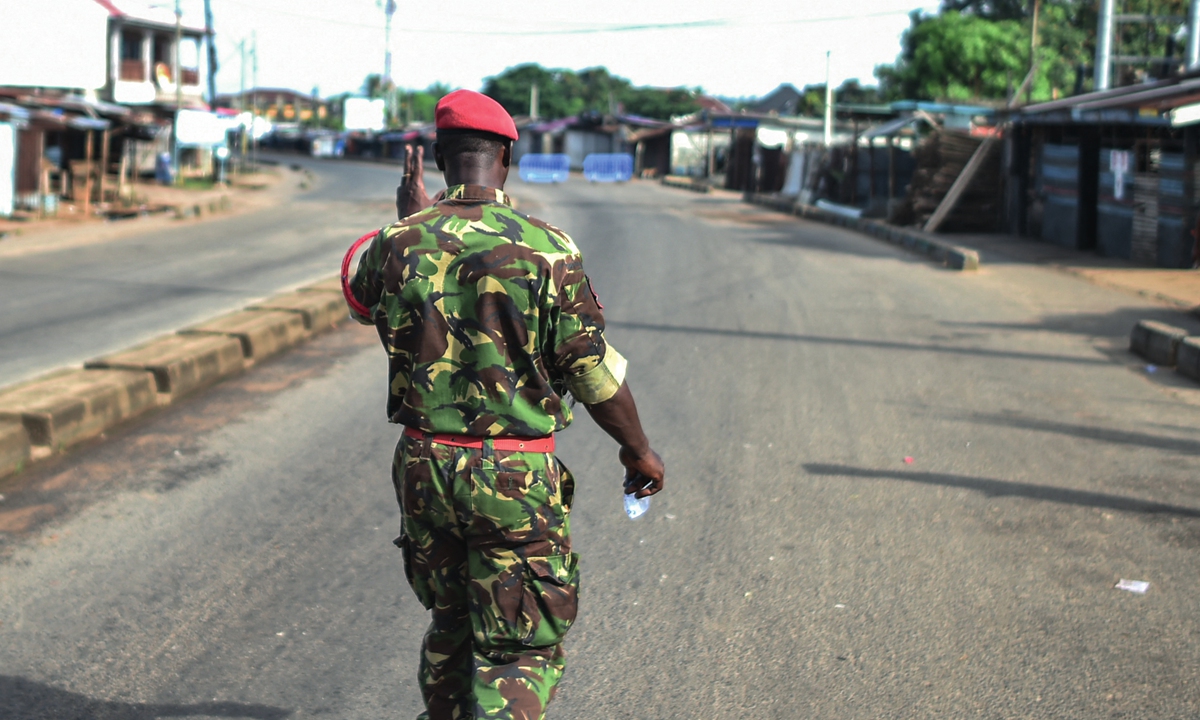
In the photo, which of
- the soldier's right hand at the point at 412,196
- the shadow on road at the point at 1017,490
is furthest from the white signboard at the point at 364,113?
the soldier's right hand at the point at 412,196

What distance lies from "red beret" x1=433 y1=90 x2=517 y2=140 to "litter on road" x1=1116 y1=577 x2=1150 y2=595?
10.9 feet

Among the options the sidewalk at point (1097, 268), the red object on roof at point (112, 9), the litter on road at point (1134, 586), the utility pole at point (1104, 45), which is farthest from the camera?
the red object on roof at point (112, 9)

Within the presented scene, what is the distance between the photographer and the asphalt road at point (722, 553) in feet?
12.1

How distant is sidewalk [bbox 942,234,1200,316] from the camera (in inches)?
546

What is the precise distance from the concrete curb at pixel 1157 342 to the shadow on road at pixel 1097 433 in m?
2.58

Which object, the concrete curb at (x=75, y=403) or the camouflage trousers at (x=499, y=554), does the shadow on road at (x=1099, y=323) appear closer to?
the concrete curb at (x=75, y=403)

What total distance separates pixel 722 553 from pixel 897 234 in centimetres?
1732

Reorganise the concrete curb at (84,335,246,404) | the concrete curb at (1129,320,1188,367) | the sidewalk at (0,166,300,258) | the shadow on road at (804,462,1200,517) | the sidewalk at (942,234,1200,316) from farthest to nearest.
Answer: the sidewalk at (0,166,300,258) → the sidewalk at (942,234,1200,316) → the concrete curb at (1129,320,1188,367) → the concrete curb at (84,335,246,404) → the shadow on road at (804,462,1200,517)

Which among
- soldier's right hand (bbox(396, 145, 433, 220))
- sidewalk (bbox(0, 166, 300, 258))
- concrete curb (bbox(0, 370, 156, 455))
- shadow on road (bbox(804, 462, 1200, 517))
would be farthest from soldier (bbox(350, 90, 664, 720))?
sidewalk (bbox(0, 166, 300, 258))

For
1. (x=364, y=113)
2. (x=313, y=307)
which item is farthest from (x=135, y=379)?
(x=364, y=113)

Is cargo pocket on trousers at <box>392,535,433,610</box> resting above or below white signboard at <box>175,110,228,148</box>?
below

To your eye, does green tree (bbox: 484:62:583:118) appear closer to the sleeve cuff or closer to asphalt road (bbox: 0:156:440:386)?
asphalt road (bbox: 0:156:440:386)

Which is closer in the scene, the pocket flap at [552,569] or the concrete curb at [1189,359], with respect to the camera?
the pocket flap at [552,569]

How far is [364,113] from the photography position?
8300cm
